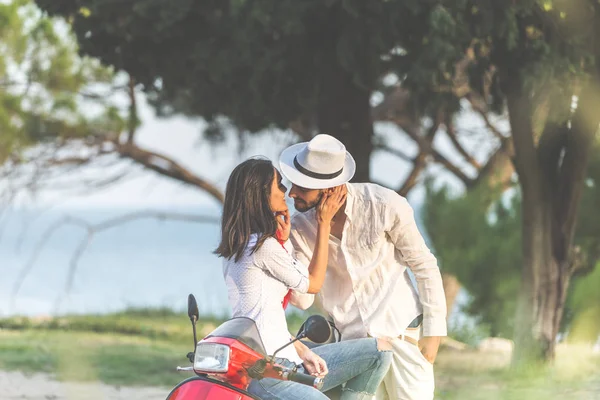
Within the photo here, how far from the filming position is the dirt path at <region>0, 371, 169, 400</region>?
25.7ft

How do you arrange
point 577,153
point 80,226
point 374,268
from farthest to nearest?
point 80,226 < point 577,153 < point 374,268

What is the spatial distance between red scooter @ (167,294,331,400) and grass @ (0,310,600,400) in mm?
3024

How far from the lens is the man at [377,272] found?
150 inches

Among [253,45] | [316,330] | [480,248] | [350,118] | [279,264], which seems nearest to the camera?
[316,330]

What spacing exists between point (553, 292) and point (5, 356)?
4.79m

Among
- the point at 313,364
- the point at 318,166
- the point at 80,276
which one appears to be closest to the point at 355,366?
the point at 313,364

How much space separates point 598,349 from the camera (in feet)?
36.5

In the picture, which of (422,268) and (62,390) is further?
(62,390)

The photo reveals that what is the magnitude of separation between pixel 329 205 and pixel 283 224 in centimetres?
26

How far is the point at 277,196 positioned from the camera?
3.50 metres

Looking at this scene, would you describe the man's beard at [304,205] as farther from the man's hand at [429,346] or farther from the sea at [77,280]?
the man's hand at [429,346]

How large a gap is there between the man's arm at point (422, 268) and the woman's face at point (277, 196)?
52 centimetres

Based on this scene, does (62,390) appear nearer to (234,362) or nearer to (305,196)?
(305,196)

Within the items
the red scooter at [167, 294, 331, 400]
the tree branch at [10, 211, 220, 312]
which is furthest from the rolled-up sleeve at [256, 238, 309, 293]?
the tree branch at [10, 211, 220, 312]
